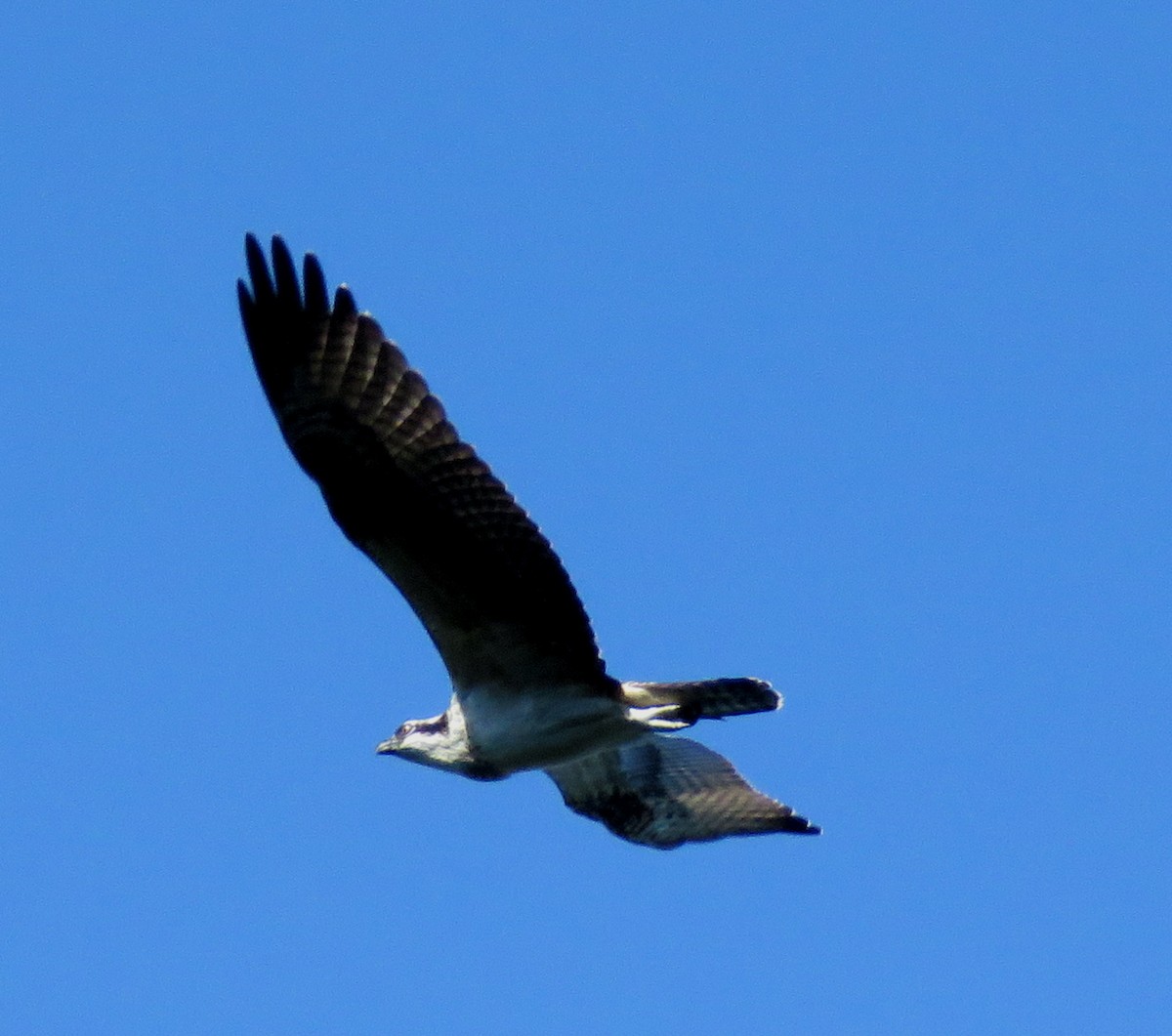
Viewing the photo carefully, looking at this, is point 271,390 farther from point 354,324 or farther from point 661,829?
Result: point 661,829

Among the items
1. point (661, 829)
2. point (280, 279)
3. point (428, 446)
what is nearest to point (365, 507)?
point (428, 446)

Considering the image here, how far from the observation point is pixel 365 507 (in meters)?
13.0

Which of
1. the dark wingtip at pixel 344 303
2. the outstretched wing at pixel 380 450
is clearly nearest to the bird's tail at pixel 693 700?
the outstretched wing at pixel 380 450

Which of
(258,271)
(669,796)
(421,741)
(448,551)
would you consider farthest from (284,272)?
(669,796)

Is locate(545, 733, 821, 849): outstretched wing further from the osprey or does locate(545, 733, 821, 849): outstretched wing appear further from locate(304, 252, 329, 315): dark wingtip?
locate(304, 252, 329, 315): dark wingtip

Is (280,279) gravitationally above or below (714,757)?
above

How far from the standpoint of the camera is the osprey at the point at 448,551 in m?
13.0

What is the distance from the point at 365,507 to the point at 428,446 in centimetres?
46

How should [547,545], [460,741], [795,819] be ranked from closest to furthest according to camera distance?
[547,545] → [460,741] → [795,819]

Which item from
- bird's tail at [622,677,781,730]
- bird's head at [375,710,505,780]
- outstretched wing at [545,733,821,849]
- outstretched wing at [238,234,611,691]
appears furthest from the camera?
outstretched wing at [545,733,821,849]

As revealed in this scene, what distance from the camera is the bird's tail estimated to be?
1348cm

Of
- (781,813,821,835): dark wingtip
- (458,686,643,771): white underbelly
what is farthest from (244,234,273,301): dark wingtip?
(781,813,821,835): dark wingtip

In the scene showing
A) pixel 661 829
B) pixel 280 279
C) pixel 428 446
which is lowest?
pixel 661 829

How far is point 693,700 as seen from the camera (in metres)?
13.6
